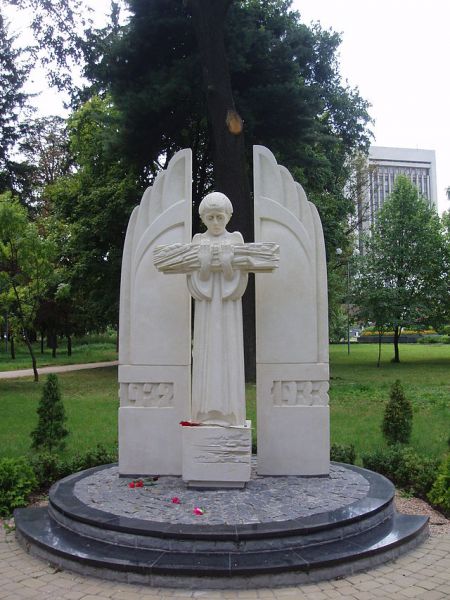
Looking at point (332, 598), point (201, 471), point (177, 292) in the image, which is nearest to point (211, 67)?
point (177, 292)

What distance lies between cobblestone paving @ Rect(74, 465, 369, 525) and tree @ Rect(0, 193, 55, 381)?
12.7 meters

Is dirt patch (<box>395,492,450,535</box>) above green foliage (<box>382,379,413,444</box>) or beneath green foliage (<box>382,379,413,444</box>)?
beneath

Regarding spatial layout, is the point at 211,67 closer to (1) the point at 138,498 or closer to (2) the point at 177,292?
(2) the point at 177,292

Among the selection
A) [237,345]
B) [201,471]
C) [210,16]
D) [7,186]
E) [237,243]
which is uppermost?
[210,16]

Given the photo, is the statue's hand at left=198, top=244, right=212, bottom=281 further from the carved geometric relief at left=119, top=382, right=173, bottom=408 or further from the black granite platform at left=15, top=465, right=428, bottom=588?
the black granite platform at left=15, top=465, right=428, bottom=588

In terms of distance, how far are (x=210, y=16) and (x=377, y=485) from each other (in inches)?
480

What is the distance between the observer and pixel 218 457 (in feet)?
18.6

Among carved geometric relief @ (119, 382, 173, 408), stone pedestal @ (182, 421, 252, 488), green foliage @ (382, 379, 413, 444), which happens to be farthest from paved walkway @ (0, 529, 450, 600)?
green foliage @ (382, 379, 413, 444)

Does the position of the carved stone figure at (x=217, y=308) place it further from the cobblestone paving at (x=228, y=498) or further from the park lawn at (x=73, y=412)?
the park lawn at (x=73, y=412)

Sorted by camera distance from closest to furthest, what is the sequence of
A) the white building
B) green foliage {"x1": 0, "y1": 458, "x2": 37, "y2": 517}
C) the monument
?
the monument
green foliage {"x1": 0, "y1": 458, "x2": 37, "y2": 517}
the white building

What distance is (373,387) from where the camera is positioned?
1705 centimetres

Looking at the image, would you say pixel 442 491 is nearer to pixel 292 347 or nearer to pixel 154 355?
pixel 292 347

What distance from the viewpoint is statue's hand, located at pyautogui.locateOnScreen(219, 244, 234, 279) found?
5.81 m

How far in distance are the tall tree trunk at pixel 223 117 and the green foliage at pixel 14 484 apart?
7.62 metres
